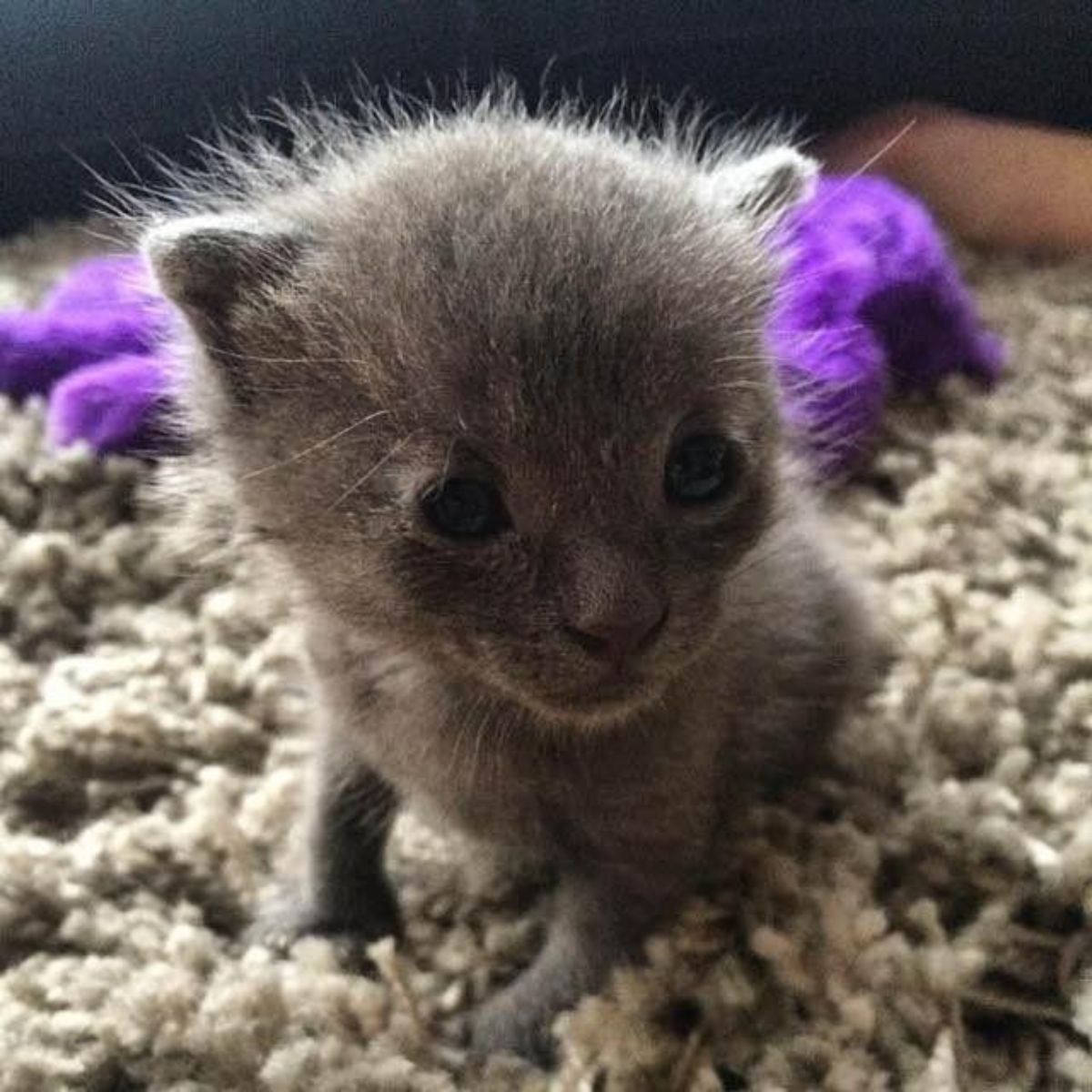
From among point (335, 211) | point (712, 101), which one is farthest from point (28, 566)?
point (712, 101)

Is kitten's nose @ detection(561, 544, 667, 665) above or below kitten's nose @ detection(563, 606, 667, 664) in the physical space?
above

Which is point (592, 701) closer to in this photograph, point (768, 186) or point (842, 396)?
point (768, 186)

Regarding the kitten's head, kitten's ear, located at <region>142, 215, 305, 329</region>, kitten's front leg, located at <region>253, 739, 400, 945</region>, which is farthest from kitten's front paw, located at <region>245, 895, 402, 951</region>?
kitten's ear, located at <region>142, 215, 305, 329</region>

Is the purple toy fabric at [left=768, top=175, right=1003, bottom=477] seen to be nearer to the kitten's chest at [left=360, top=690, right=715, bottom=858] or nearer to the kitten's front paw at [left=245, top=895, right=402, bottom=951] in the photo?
the kitten's chest at [left=360, top=690, right=715, bottom=858]

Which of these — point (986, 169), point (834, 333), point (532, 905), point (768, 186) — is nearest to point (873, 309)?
point (834, 333)

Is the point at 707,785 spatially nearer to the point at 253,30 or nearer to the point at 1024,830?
the point at 1024,830
